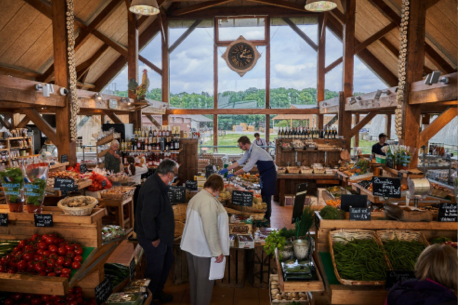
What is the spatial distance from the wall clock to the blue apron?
8.31m

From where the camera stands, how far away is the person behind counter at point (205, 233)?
320 cm

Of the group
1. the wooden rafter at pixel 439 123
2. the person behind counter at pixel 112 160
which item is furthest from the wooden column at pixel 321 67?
the person behind counter at pixel 112 160

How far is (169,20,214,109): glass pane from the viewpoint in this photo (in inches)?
550

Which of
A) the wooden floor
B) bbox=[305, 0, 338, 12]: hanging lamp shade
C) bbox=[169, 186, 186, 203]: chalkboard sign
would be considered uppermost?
bbox=[305, 0, 338, 12]: hanging lamp shade

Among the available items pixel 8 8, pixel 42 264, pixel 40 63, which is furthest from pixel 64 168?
pixel 40 63

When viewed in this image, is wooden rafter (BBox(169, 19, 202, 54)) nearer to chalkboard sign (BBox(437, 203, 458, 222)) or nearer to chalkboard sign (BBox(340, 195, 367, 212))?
chalkboard sign (BBox(340, 195, 367, 212))

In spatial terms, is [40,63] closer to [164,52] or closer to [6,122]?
[6,122]

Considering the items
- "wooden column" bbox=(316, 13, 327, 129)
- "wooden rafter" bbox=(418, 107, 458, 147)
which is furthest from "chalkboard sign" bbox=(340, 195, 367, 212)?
"wooden column" bbox=(316, 13, 327, 129)

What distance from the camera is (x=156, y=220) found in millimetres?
3510

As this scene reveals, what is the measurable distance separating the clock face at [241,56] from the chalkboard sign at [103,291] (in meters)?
11.6

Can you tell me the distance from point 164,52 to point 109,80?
2.68m

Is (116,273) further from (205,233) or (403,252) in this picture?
(403,252)

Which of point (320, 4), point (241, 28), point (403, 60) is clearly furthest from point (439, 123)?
point (241, 28)

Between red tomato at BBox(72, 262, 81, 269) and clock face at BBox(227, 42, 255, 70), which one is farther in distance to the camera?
clock face at BBox(227, 42, 255, 70)
